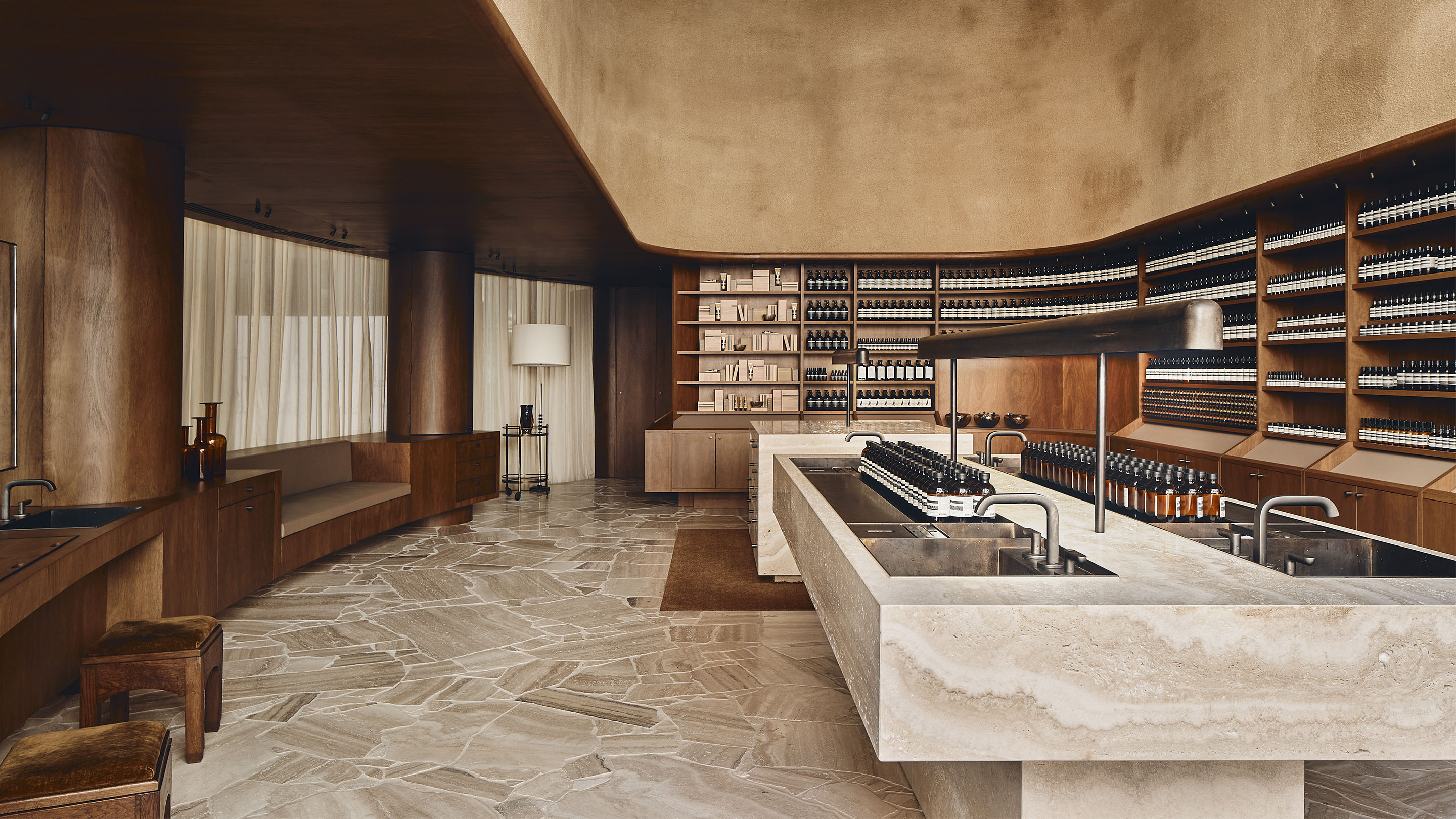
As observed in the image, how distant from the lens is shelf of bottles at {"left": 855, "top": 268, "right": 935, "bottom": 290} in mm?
8172

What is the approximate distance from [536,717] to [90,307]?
9.30 ft

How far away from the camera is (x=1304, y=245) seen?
16.7ft

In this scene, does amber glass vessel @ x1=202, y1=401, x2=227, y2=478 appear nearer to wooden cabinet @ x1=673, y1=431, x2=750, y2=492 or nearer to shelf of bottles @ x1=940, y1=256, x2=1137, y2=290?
wooden cabinet @ x1=673, y1=431, x2=750, y2=492

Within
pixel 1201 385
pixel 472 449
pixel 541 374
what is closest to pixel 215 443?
pixel 472 449

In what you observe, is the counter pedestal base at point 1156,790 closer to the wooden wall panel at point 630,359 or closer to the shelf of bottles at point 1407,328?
the shelf of bottles at point 1407,328

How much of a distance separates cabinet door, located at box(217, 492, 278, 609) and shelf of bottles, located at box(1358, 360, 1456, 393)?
6.44m

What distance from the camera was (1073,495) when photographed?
2.70 m

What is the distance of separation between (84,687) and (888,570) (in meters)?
2.57

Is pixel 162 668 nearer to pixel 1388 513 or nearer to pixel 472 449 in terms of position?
pixel 472 449

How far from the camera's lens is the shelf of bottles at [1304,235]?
4.82m

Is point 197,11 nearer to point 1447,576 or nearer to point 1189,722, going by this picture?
point 1189,722

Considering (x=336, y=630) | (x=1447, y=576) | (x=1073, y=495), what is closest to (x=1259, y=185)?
(x=1073, y=495)

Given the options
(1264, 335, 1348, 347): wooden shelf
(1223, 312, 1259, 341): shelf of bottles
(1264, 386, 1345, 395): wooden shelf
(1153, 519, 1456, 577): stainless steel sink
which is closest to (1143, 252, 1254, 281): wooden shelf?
(1223, 312, 1259, 341): shelf of bottles

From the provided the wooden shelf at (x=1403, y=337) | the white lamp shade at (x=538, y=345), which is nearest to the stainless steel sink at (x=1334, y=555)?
the wooden shelf at (x=1403, y=337)
